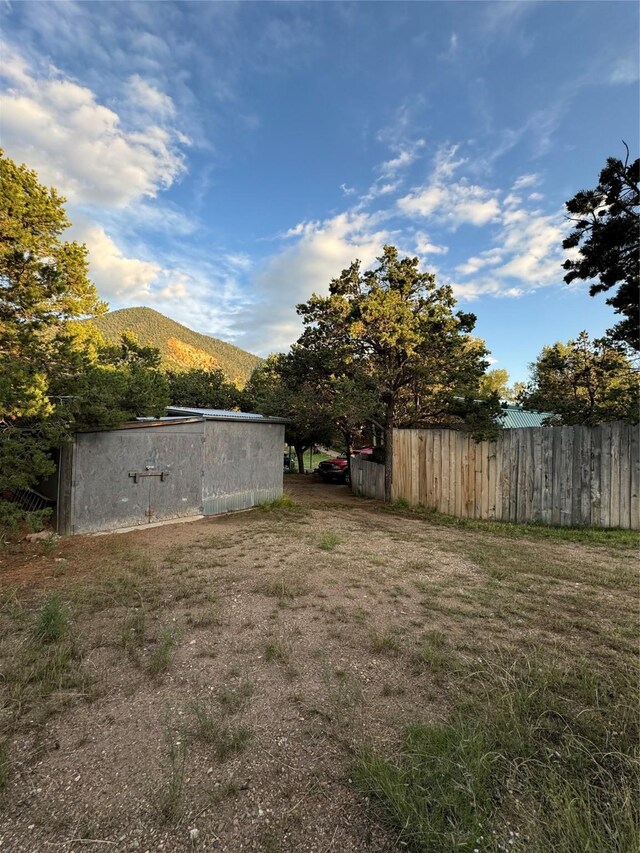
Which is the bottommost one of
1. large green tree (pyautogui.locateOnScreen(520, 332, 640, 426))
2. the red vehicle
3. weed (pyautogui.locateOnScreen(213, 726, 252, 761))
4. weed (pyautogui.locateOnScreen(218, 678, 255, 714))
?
the red vehicle

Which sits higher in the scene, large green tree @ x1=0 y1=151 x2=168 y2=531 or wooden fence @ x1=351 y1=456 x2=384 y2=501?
large green tree @ x1=0 y1=151 x2=168 y2=531

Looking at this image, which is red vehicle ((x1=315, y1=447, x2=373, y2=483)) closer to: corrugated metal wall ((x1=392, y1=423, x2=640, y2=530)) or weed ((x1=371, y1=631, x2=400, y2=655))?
corrugated metal wall ((x1=392, y1=423, x2=640, y2=530))

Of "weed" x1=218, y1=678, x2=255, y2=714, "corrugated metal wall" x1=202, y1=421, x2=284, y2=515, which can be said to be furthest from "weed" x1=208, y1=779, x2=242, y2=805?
"corrugated metal wall" x1=202, y1=421, x2=284, y2=515

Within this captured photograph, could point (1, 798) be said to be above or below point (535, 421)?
below

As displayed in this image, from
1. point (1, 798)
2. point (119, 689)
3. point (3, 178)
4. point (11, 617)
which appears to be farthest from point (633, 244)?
point (3, 178)

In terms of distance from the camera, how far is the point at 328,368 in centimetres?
1026

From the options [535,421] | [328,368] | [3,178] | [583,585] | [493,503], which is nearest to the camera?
[583,585]

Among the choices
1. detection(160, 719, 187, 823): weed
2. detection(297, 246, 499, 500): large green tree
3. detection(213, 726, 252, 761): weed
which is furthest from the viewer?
detection(297, 246, 499, 500): large green tree

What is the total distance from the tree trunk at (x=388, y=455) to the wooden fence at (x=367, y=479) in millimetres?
640

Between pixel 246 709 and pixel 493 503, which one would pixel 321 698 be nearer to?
pixel 246 709

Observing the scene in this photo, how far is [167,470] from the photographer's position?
796cm

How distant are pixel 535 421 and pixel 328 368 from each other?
34.8ft

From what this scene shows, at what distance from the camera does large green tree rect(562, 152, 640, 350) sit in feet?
16.6

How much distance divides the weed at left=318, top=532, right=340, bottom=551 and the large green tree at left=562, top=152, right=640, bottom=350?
18.8ft
